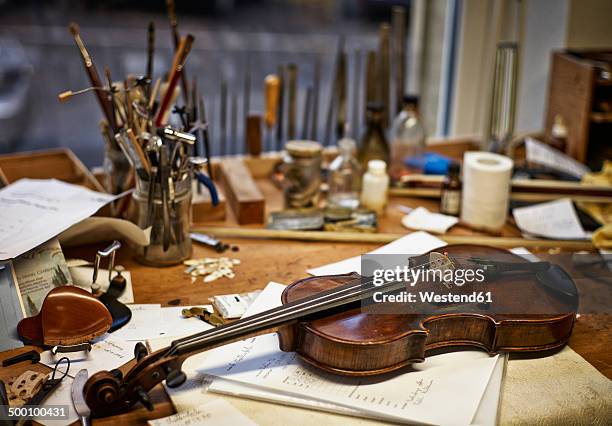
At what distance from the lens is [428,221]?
157 centimetres

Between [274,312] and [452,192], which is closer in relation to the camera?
[274,312]

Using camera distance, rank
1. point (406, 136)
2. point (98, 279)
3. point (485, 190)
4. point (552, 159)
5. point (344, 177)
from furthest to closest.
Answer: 1. point (552, 159)
2. point (406, 136)
3. point (344, 177)
4. point (485, 190)
5. point (98, 279)

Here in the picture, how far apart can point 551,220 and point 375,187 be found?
408 millimetres

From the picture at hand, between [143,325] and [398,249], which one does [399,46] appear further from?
[143,325]

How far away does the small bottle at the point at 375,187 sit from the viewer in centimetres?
159

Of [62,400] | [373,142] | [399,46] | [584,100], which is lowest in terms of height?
[62,400]

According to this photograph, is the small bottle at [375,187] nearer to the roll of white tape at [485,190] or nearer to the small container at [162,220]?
the roll of white tape at [485,190]

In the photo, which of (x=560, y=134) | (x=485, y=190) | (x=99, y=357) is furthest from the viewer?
(x=560, y=134)

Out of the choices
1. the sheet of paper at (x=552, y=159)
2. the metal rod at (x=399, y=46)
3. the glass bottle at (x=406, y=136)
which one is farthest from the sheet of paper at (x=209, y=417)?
the sheet of paper at (x=552, y=159)

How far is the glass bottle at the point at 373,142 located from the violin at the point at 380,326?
62cm

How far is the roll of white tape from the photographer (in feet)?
4.99

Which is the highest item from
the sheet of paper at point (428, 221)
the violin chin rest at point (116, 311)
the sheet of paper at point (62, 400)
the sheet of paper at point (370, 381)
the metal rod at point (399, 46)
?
the metal rod at point (399, 46)

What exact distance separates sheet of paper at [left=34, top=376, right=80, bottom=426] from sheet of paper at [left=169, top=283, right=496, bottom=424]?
0.43ft

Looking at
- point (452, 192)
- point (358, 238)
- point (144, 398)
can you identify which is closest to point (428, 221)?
point (452, 192)
